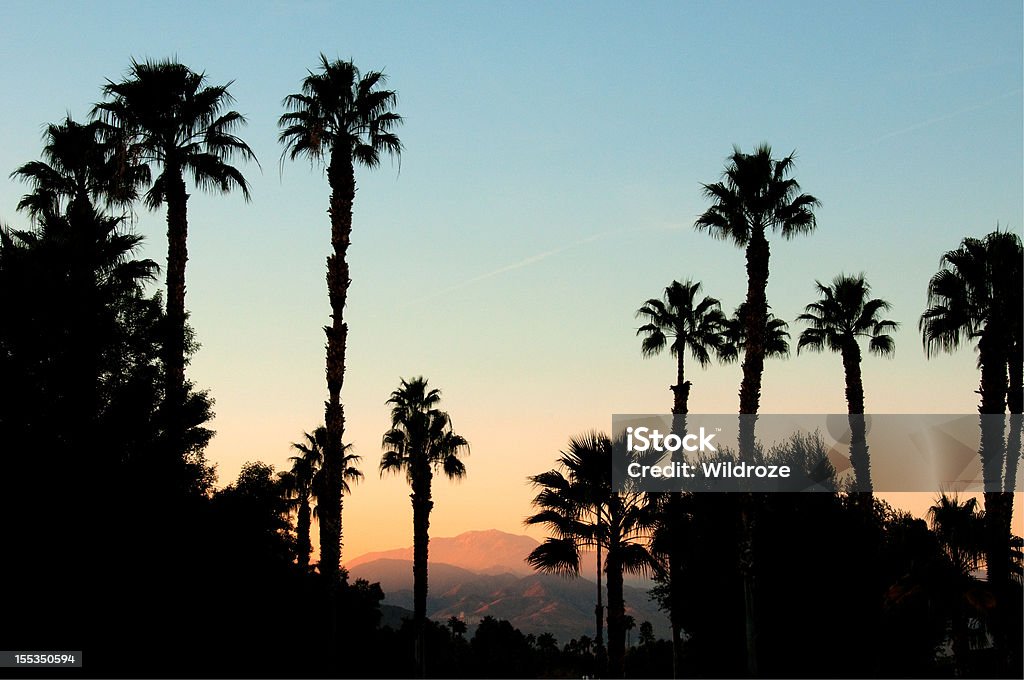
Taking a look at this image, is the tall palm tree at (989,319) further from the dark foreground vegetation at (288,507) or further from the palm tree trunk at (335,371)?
the palm tree trunk at (335,371)

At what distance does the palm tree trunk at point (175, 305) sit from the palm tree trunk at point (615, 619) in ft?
47.8

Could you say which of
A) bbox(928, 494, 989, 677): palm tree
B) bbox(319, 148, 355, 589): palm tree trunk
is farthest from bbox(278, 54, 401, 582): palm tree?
bbox(928, 494, 989, 677): palm tree

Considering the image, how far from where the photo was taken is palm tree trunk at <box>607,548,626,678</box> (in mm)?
33969

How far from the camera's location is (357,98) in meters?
33.5

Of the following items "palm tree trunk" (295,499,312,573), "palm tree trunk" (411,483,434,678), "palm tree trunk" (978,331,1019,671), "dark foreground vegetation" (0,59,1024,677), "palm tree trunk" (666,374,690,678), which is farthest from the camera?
"palm tree trunk" (295,499,312,573)

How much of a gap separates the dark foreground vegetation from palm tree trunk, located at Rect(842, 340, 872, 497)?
117 mm

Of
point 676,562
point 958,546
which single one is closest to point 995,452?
Answer: point 958,546

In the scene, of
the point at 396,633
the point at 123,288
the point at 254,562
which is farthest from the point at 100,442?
the point at 396,633

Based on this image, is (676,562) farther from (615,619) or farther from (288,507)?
(288,507)

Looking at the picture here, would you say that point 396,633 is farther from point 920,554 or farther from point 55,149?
point 920,554

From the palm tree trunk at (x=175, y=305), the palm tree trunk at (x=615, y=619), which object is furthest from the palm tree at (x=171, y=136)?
the palm tree trunk at (x=615, y=619)

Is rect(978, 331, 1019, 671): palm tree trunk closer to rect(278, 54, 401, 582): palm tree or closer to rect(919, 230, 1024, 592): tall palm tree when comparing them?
rect(919, 230, 1024, 592): tall palm tree

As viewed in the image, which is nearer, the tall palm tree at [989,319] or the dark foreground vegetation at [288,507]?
the dark foreground vegetation at [288,507]

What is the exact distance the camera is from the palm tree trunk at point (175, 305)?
27.1 metres
